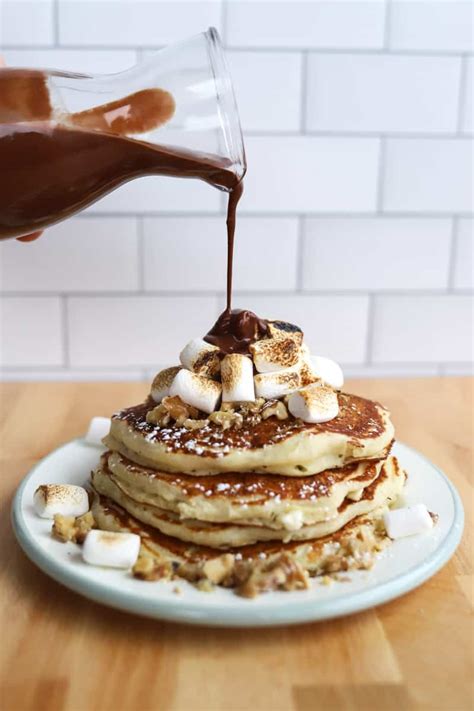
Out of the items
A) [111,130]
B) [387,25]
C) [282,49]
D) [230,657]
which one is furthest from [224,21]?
[230,657]

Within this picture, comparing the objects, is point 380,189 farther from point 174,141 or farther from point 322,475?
point 322,475

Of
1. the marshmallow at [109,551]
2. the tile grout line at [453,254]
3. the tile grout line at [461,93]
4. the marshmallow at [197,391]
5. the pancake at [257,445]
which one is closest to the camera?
the marshmallow at [109,551]

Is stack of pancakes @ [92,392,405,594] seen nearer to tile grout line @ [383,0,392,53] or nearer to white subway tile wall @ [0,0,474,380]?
white subway tile wall @ [0,0,474,380]

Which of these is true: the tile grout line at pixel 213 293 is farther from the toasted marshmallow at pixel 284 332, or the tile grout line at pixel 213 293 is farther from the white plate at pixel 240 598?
the white plate at pixel 240 598

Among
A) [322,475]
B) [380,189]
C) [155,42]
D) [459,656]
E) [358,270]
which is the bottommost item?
[459,656]

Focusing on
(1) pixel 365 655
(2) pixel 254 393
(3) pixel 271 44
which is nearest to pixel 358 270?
(3) pixel 271 44

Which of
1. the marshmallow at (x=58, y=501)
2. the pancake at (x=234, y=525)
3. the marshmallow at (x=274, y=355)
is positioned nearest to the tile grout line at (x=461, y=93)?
the marshmallow at (x=274, y=355)

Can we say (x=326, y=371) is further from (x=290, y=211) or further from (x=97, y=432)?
(x=290, y=211)
